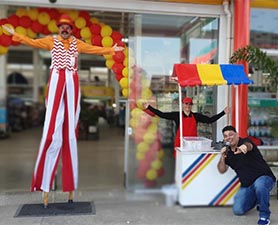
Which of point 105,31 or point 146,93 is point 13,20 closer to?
point 105,31

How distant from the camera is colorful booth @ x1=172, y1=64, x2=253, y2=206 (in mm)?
4641

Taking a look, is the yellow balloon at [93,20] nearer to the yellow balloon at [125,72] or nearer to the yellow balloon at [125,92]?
the yellow balloon at [125,72]

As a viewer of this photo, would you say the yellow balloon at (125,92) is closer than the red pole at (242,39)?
No

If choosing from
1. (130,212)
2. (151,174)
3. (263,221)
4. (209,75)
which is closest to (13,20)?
(209,75)

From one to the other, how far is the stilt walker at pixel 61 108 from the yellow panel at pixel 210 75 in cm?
121

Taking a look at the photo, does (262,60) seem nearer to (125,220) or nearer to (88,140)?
(125,220)

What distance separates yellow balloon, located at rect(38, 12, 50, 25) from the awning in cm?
208

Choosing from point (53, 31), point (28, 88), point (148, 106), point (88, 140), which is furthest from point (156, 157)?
point (28, 88)

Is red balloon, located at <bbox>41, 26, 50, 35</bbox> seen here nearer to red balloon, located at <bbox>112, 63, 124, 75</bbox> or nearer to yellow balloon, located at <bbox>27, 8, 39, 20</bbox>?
yellow balloon, located at <bbox>27, 8, 39, 20</bbox>

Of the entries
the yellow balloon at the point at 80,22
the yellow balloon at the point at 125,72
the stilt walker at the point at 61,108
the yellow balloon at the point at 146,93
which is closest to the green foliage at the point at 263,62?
the yellow balloon at the point at 146,93

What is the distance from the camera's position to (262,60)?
478 centimetres

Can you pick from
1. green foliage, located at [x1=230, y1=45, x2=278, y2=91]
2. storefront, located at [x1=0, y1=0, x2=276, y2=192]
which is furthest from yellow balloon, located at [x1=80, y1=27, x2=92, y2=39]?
green foliage, located at [x1=230, y1=45, x2=278, y2=91]

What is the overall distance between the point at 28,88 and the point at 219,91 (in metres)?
14.6

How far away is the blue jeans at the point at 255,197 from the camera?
411cm
